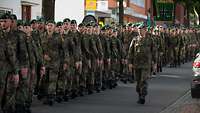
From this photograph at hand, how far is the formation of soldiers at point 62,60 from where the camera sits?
12.9 m

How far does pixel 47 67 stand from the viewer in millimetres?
15656

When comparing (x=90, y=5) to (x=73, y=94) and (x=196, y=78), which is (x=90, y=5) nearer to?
(x=73, y=94)

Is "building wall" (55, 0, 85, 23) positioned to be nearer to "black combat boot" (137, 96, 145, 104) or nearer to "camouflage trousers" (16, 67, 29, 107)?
"black combat boot" (137, 96, 145, 104)

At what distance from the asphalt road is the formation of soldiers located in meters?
0.36

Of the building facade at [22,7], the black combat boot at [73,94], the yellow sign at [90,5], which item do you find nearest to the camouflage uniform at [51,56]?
the black combat boot at [73,94]

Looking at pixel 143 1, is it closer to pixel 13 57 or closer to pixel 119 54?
pixel 119 54

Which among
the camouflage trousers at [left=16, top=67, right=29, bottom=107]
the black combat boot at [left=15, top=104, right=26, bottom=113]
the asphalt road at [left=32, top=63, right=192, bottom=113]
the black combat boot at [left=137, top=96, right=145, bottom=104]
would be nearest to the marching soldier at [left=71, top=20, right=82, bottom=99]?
the asphalt road at [left=32, top=63, right=192, bottom=113]

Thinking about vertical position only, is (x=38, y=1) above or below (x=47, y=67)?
above

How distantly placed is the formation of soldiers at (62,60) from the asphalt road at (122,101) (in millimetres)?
356

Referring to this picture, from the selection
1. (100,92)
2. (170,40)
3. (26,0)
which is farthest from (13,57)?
(170,40)

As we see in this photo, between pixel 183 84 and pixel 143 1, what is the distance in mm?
55974

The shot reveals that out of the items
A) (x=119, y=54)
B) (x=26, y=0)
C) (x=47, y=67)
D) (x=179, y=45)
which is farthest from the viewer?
(x=179, y=45)

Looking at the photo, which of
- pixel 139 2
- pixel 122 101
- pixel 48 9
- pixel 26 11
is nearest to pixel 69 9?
pixel 26 11

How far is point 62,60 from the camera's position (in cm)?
1605
